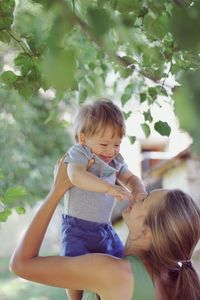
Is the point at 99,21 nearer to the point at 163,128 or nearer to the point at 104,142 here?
the point at 104,142

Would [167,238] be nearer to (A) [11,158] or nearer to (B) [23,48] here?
(B) [23,48]

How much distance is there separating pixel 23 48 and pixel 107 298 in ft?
1.81

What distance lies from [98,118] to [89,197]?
17 centimetres

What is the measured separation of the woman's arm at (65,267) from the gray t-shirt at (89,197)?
1.3 inches

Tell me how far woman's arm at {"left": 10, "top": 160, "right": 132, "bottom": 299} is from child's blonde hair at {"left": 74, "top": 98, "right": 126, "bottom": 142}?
0.12 metres

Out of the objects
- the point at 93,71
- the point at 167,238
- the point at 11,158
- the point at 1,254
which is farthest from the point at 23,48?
the point at 1,254

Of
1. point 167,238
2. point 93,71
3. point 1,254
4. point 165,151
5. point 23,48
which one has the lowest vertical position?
point 1,254

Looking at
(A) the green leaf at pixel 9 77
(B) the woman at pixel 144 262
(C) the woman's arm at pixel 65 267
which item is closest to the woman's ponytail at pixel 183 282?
(B) the woman at pixel 144 262

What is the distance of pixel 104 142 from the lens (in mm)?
1259

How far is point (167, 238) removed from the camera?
1.19 metres

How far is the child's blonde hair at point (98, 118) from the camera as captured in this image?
1248mm

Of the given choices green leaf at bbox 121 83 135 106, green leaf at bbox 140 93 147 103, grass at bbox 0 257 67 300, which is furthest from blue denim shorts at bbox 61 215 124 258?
grass at bbox 0 257 67 300

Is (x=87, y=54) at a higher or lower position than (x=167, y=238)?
higher

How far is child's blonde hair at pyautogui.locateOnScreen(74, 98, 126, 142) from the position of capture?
4.09 ft
